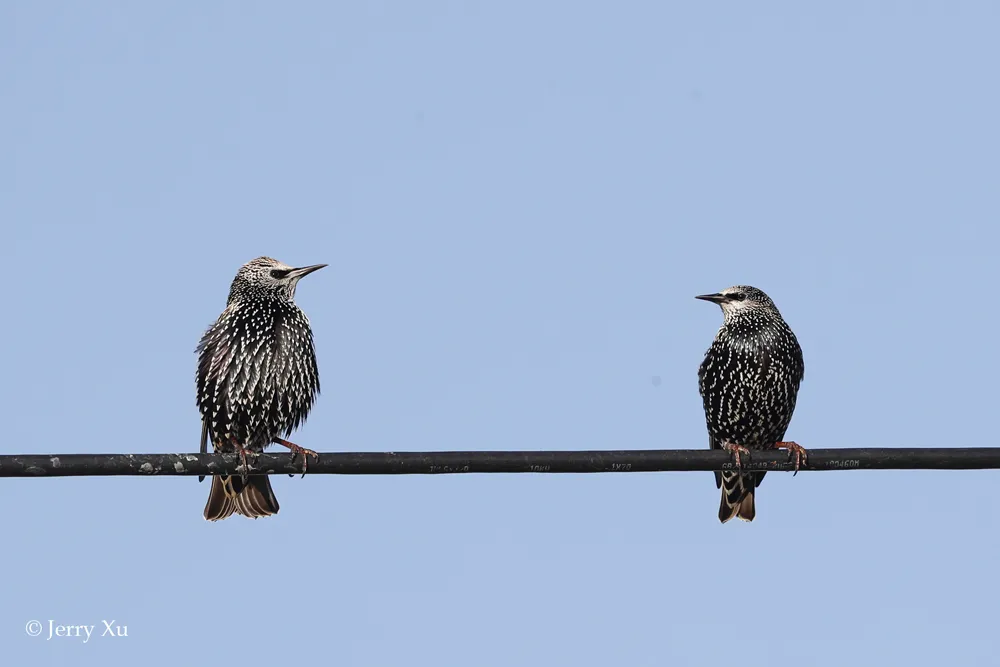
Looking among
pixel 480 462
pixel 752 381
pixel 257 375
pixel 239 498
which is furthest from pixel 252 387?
pixel 752 381

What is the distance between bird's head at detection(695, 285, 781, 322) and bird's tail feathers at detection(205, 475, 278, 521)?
3357mm

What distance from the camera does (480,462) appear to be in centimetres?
588

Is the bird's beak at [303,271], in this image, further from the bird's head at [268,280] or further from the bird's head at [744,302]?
the bird's head at [744,302]

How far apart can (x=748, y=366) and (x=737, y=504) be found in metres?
0.92

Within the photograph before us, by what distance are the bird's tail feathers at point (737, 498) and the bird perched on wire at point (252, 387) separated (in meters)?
2.80

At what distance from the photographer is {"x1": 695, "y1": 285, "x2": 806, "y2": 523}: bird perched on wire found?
9477mm

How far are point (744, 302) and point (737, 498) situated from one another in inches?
52.1

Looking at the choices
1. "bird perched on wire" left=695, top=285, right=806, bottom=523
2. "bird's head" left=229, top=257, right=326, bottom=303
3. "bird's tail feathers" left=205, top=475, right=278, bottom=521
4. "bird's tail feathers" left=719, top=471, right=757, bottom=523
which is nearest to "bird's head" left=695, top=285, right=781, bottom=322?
"bird perched on wire" left=695, top=285, right=806, bottom=523

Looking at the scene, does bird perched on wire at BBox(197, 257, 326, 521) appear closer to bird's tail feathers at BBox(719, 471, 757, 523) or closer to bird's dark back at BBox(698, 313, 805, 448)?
bird's dark back at BBox(698, 313, 805, 448)

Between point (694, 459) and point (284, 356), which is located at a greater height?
point (284, 356)

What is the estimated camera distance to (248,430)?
8.70 meters

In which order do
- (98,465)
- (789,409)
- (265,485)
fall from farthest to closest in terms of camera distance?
1. (789,409)
2. (265,485)
3. (98,465)

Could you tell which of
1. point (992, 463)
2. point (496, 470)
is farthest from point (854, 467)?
point (496, 470)

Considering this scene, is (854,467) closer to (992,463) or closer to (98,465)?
(992,463)
